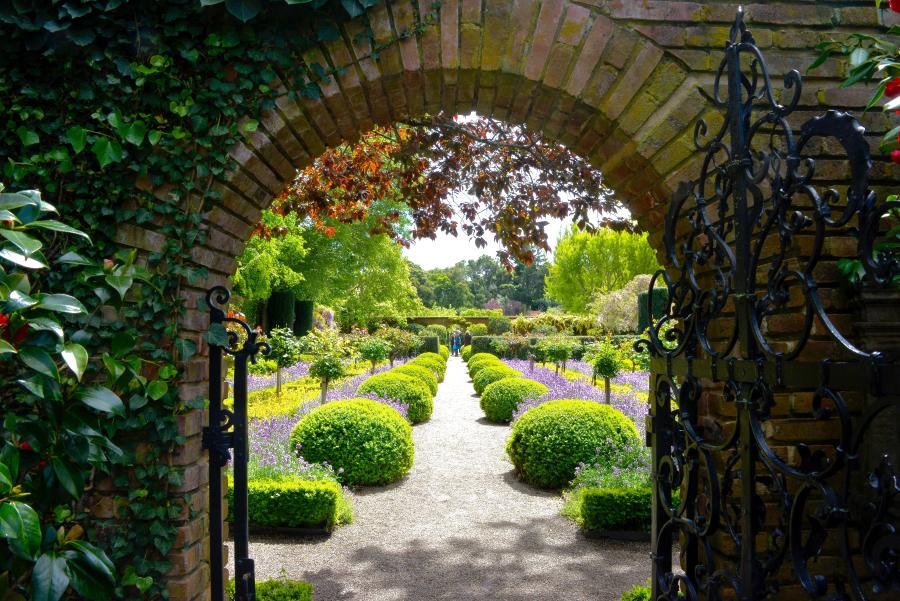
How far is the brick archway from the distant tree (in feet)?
110

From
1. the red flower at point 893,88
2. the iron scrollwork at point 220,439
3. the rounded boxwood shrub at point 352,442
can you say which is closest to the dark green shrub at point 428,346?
the rounded boxwood shrub at point 352,442

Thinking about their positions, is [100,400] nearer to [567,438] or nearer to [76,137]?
[76,137]

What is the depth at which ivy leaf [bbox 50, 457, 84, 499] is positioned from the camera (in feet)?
5.57

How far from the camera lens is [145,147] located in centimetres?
221

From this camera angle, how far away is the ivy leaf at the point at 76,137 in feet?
6.85

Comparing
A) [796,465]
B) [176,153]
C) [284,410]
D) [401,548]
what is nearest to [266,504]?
[401,548]

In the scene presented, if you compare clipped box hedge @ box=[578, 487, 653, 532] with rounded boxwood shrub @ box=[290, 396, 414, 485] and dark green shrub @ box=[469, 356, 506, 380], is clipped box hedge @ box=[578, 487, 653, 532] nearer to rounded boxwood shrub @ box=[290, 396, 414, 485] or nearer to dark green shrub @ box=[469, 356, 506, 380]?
rounded boxwood shrub @ box=[290, 396, 414, 485]

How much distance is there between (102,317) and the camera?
220 centimetres

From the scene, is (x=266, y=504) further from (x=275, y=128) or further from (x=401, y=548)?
(x=275, y=128)

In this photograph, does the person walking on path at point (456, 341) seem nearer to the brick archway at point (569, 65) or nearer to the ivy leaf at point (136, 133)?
the brick archway at point (569, 65)

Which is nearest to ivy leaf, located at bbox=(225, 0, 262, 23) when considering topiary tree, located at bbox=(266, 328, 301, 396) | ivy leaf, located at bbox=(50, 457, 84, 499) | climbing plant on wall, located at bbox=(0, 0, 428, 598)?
climbing plant on wall, located at bbox=(0, 0, 428, 598)

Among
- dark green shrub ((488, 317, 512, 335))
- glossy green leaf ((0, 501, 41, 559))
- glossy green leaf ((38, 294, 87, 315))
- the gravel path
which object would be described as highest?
dark green shrub ((488, 317, 512, 335))

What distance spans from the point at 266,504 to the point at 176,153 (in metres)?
3.84

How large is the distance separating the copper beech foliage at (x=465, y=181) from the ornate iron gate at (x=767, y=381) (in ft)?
9.95
